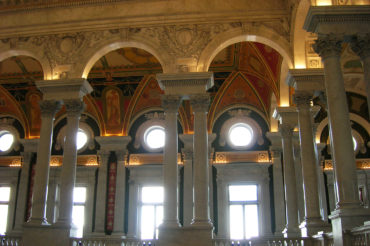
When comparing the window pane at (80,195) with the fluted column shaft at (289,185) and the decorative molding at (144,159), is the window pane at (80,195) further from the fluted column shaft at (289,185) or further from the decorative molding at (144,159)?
the fluted column shaft at (289,185)

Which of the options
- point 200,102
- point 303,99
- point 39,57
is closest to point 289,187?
point 303,99

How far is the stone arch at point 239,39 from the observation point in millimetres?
12789

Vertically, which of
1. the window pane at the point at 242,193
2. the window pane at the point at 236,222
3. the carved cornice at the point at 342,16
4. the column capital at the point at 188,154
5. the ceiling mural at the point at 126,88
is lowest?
the window pane at the point at 236,222

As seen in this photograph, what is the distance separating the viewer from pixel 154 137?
748 inches

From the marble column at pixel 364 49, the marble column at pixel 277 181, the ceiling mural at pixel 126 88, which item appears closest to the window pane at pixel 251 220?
the marble column at pixel 277 181

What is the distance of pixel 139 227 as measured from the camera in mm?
17828

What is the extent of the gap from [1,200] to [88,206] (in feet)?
13.5

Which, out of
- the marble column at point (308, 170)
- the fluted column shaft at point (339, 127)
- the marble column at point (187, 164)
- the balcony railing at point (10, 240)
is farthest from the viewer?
the marble column at point (187, 164)

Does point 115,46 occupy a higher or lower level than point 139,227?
higher

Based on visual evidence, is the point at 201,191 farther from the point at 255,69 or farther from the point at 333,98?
the point at 255,69

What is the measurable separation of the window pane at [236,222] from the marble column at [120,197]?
4.36 meters

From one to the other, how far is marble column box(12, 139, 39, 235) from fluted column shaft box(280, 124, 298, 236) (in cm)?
1099

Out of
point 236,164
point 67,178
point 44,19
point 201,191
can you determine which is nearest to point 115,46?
point 44,19

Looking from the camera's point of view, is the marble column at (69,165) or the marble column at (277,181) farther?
the marble column at (277,181)
